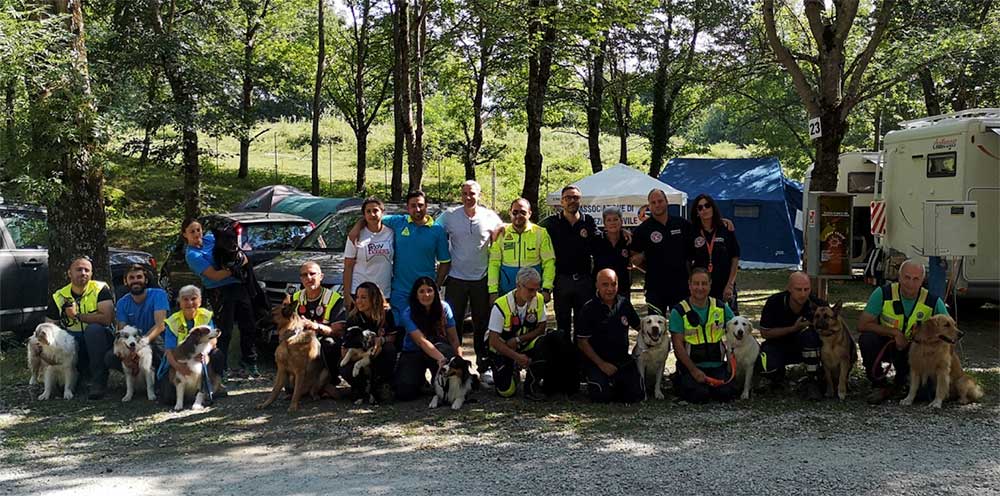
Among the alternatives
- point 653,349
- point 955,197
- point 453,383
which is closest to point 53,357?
point 453,383

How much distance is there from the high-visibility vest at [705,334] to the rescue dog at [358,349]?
2.39 metres

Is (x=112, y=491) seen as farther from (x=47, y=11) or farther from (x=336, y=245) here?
(x=47, y=11)

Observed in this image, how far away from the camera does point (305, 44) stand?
3059cm

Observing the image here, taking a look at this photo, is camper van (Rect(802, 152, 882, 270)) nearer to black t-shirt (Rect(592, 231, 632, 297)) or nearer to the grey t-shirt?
black t-shirt (Rect(592, 231, 632, 297))

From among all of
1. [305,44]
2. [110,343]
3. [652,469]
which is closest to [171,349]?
[110,343]

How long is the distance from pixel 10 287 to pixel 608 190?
10.3 m

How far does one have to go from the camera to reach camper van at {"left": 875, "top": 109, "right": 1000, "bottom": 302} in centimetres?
873

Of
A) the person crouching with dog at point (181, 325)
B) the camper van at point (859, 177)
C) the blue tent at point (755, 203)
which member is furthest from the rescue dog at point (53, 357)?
the blue tent at point (755, 203)

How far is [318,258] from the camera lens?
833 centimetres

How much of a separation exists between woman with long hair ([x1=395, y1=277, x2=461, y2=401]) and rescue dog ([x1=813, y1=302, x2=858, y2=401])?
280 centimetres

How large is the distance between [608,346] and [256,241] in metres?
5.56

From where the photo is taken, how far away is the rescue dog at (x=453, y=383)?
6.04m

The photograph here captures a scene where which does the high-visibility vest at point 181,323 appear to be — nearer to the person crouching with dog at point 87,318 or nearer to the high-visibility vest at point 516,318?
the person crouching with dog at point 87,318

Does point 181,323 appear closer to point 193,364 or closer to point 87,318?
point 193,364
